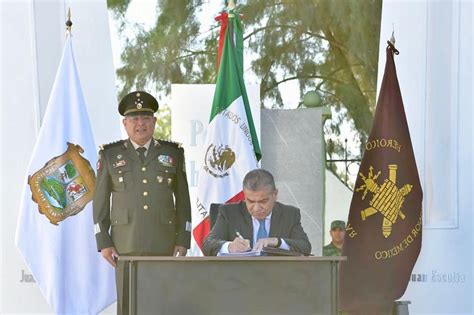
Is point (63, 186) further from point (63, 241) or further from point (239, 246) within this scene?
point (239, 246)

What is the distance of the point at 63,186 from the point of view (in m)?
5.62

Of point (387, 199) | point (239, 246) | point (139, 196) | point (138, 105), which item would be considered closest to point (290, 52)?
point (387, 199)

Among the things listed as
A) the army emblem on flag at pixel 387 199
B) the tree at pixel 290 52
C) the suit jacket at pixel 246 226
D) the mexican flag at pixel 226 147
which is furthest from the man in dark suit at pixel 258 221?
the tree at pixel 290 52

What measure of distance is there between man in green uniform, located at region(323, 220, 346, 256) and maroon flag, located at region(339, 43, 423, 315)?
4.31 feet

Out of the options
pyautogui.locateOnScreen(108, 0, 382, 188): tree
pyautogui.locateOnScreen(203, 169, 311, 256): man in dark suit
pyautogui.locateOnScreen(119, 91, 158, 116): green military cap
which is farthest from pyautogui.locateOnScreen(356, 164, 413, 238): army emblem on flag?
pyautogui.locateOnScreen(108, 0, 382, 188): tree

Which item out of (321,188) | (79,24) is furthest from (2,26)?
(321,188)

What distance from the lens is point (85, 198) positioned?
5.66 meters

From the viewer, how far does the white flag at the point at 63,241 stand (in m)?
5.59

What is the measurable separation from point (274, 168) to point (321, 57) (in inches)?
49.0

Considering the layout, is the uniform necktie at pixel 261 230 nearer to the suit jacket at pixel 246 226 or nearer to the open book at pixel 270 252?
the suit jacket at pixel 246 226

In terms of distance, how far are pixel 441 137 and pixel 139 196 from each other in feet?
5.92

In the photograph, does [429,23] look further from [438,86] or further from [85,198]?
[85,198]

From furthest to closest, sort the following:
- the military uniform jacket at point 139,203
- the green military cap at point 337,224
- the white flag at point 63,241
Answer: the green military cap at point 337,224 < the white flag at point 63,241 < the military uniform jacket at point 139,203

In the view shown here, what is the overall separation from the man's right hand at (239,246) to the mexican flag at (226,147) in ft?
4.68
